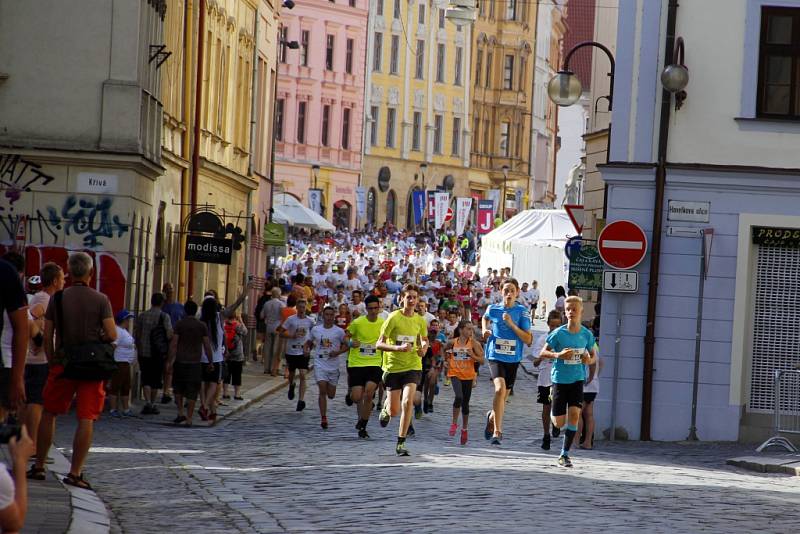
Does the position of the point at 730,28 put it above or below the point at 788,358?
above

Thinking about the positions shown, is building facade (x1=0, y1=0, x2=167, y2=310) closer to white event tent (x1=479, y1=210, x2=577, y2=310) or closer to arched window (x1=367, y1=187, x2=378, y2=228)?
white event tent (x1=479, y1=210, x2=577, y2=310)

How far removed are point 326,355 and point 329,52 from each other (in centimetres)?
7812

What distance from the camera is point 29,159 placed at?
25.1m

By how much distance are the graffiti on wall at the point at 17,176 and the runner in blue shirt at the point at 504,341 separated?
24.2ft

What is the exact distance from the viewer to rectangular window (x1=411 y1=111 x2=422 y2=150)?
109 m

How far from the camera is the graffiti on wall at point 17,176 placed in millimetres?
25047

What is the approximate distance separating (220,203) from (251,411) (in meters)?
11.6

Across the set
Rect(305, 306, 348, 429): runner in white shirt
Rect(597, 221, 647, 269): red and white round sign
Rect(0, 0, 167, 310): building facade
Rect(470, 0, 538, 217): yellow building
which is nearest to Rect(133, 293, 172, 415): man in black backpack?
Rect(0, 0, 167, 310): building facade

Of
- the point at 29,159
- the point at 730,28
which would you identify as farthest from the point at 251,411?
the point at 730,28

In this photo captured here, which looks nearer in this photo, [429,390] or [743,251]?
[743,251]

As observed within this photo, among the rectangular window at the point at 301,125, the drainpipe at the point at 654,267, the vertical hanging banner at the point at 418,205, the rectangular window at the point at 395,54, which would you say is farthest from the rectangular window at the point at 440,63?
the drainpipe at the point at 654,267

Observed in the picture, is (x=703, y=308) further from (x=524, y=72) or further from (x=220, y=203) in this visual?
(x=524, y=72)

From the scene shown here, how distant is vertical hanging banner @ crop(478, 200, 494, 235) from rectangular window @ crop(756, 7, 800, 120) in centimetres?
5756

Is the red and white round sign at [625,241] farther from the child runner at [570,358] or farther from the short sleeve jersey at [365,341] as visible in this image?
the child runner at [570,358]
